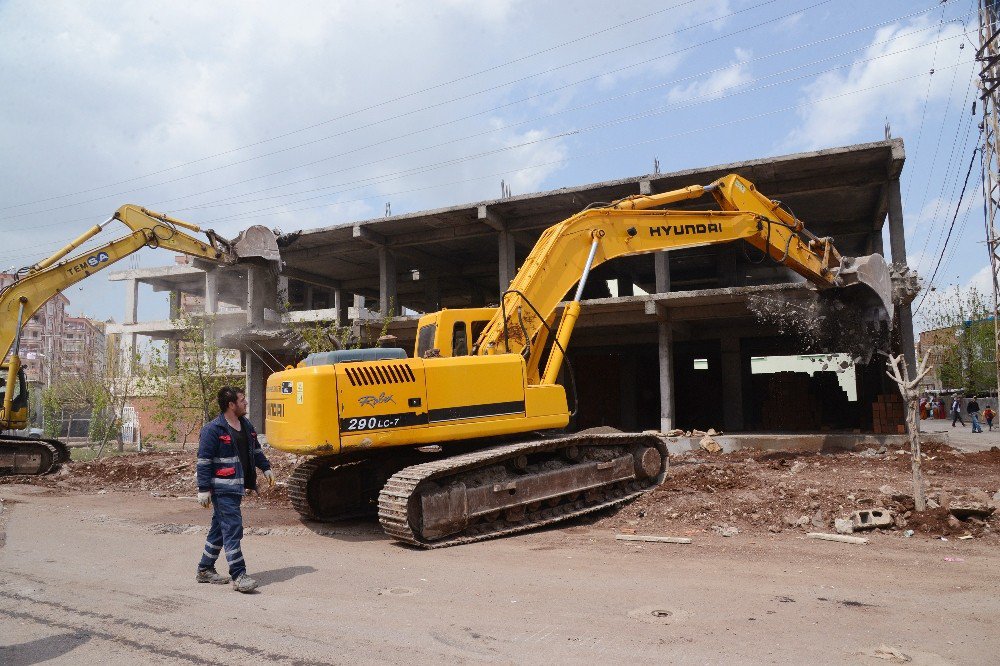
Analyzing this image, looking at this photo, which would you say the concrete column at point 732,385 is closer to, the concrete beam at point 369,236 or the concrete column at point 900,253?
the concrete column at point 900,253

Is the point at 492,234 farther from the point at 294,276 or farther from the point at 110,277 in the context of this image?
the point at 110,277

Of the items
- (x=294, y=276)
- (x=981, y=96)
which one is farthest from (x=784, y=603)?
(x=981, y=96)

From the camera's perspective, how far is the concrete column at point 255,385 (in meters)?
22.8

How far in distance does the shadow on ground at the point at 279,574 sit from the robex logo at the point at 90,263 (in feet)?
33.7

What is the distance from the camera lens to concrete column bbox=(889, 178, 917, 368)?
47.3 ft

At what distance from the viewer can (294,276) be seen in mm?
23109

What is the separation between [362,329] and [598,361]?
898cm

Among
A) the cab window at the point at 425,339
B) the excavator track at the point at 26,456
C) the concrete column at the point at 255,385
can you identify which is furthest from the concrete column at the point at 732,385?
the excavator track at the point at 26,456

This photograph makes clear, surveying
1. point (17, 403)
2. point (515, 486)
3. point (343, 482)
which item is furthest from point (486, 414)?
point (17, 403)

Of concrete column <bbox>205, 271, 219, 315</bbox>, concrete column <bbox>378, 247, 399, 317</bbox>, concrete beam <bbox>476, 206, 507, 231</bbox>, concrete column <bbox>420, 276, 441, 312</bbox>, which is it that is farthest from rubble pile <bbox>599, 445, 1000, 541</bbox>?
concrete column <bbox>205, 271, 219, 315</bbox>

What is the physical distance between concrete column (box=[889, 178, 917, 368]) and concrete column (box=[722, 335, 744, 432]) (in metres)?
5.33

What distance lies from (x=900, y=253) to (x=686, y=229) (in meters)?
7.28

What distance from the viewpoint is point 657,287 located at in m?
16.3

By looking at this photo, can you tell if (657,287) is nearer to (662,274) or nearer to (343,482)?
(662,274)
